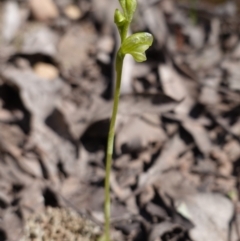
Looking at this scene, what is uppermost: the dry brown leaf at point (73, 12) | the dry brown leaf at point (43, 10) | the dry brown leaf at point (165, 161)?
the dry brown leaf at point (43, 10)

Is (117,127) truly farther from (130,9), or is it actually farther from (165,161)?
(130,9)

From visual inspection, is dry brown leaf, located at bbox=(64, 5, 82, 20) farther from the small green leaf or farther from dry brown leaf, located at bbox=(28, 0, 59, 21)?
the small green leaf

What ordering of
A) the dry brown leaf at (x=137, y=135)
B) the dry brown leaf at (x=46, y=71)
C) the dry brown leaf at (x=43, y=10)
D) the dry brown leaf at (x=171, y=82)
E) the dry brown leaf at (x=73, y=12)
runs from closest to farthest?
the dry brown leaf at (x=137, y=135)
the dry brown leaf at (x=171, y=82)
the dry brown leaf at (x=46, y=71)
the dry brown leaf at (x=43, y=10)
the dry brown leaf at (x=73, y=12)

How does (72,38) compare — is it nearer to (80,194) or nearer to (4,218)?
(80,194)

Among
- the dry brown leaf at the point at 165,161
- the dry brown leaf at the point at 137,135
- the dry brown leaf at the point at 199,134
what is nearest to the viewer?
the dry brown leaf at the point at 165,161

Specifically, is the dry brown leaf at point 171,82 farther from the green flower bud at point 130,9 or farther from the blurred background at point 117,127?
the green flower bud at point 130,9

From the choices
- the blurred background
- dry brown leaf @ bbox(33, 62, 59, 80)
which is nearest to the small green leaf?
the blurred background

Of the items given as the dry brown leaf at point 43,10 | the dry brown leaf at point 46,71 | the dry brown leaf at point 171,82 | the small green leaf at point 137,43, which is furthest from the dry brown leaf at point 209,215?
the dry brown leaf at point 43,10
